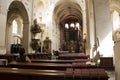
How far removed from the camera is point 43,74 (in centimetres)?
276

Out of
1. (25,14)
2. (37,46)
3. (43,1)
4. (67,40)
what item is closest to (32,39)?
(37,46)

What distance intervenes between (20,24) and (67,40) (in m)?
9.97

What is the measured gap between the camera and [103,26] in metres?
6.17

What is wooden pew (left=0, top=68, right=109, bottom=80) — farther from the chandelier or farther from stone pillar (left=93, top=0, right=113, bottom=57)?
the chandelier

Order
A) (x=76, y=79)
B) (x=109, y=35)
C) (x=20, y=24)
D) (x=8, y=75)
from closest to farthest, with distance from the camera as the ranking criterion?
(x=76, y=79) < (x=8, y=75) < (x=109, y=35) < (x=20, y=24)

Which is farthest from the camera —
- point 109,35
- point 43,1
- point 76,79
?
point 43,1

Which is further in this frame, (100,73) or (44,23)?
(44,23)

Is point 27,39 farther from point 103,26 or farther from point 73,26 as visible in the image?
point 73,26

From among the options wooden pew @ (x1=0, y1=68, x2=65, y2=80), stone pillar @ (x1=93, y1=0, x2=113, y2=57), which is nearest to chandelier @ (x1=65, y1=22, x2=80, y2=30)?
stone pillar @ (x1=93, y1=0, x2=113, y2=57)

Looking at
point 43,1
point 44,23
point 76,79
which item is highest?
point 43,1

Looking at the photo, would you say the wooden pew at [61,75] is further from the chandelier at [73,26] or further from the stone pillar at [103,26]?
the chandelier at [73,26]

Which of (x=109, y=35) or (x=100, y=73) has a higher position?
(x=109, y=35)

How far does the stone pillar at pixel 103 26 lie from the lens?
6039 millimetres

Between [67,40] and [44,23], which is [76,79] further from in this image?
[67,40]
